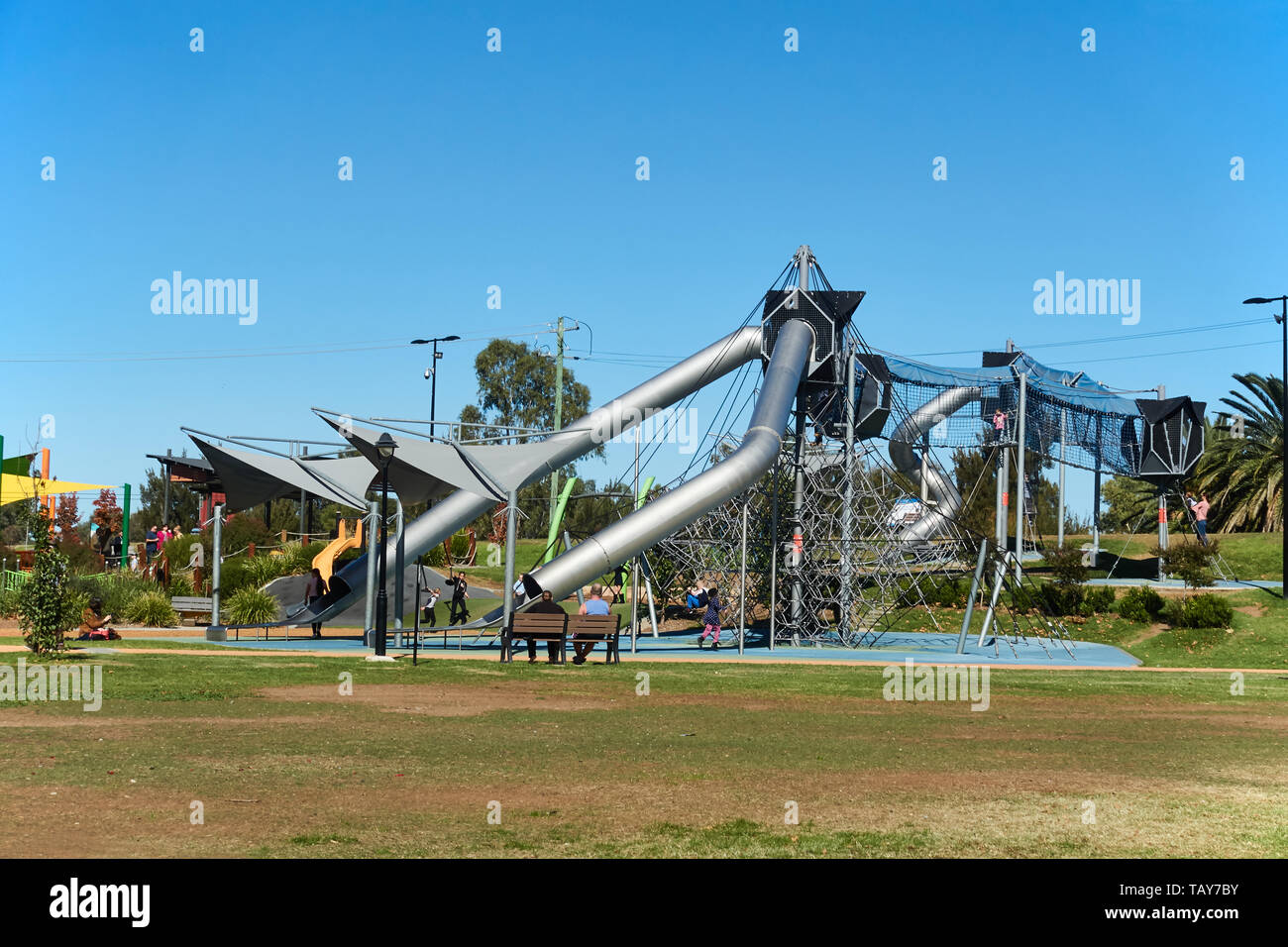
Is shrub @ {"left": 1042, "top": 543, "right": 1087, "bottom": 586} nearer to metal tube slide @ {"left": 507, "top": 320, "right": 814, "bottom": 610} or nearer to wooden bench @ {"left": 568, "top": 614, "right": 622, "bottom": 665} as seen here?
metal tube slide @ {"left": 507, "top": 320, "right": 814, "bottom": 610}

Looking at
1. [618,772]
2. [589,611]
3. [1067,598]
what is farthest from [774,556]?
[618,772]

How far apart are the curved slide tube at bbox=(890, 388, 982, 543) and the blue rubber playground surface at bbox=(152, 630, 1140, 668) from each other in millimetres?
2740

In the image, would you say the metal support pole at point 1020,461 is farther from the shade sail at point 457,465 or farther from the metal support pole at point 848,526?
the shade sail at point 457,465

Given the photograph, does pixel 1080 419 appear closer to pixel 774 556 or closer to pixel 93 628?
pixel 774 556

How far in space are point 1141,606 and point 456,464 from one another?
1834 centimetres

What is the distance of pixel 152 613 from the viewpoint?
107 feet

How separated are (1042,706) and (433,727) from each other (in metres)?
8.07

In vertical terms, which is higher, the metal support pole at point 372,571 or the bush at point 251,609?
the metal support pole at point 372,571

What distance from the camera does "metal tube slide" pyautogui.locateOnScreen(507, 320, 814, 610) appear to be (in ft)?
84.9

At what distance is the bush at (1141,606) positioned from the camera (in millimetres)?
33625

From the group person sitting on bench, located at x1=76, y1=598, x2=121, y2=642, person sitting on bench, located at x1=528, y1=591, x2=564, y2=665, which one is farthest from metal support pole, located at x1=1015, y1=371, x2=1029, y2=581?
person sitting on bench, located at x1=76, y1=598, x2=121, y2=642

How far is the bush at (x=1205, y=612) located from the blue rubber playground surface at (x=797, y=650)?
211cm

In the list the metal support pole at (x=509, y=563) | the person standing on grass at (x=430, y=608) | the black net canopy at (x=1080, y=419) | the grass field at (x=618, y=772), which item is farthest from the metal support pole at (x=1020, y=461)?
the grass field at (x=618, y=772)

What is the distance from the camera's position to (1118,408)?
40281 mm
